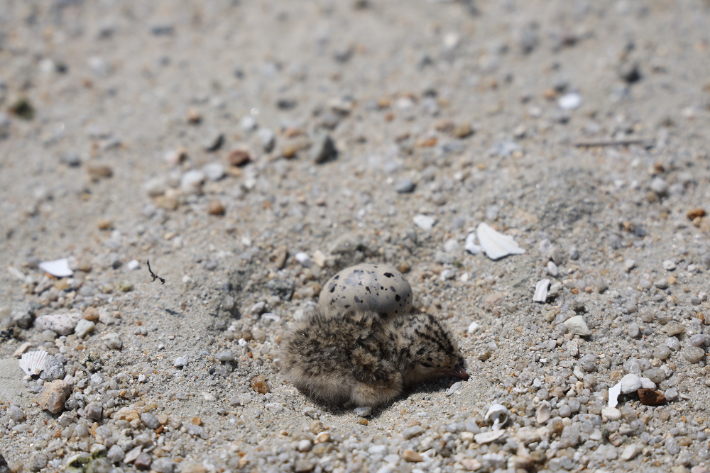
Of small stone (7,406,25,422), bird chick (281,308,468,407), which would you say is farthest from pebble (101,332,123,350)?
bird chick (281,308,468,407)

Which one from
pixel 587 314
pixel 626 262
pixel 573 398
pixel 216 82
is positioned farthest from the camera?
pixel 216 82

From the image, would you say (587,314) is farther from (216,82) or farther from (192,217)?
(216,82)

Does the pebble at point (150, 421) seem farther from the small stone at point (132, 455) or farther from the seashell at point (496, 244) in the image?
the seashell at point (496, 244)

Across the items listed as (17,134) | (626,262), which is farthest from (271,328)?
(17,134)

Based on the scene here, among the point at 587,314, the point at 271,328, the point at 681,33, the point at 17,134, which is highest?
the point at 681,33

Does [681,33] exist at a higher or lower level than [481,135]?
higher

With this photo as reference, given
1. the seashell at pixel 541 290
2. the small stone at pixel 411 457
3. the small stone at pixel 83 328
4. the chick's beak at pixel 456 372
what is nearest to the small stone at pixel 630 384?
the seashell at pixel 541 290

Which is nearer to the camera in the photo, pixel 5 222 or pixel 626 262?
pixel 626 262

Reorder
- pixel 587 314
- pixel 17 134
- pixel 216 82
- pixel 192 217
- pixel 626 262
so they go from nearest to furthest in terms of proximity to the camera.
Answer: pixel 587 314
pixel 626 262
pixel 192 217
pixel 17 134
pixel 216 82
